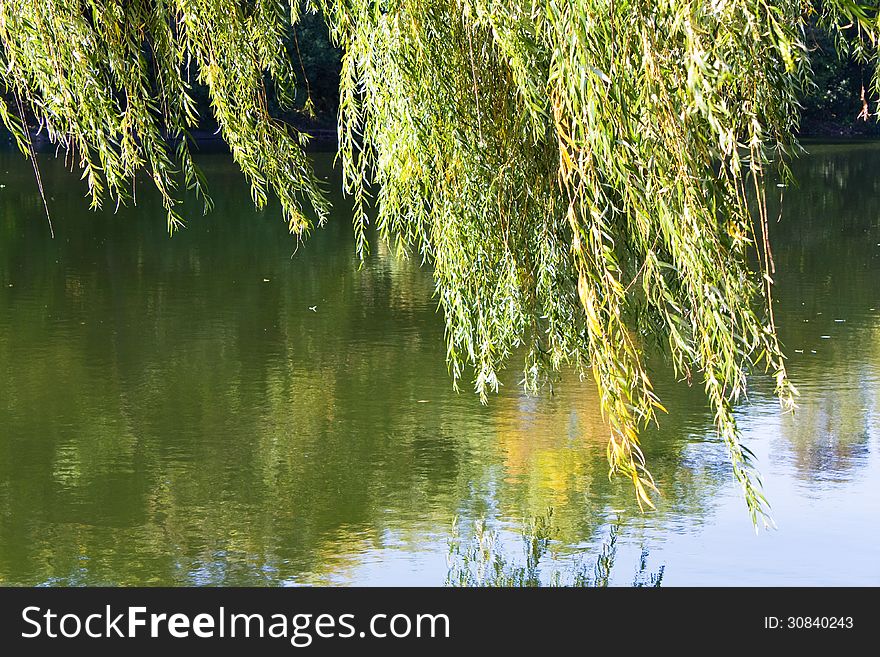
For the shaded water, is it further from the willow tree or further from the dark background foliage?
the dark background foliage

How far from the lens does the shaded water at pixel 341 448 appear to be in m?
5.07

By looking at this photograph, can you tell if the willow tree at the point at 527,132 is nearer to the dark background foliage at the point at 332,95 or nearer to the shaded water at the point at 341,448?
the shaded water at the point at 341,448

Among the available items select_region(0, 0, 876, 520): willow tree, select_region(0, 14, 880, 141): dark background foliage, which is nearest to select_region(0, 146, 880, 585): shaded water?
select_region(0, 0, 876, 520): willow tree

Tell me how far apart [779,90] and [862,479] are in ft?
10.9

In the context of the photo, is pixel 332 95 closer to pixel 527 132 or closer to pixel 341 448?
pixel 341 448

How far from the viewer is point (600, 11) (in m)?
2.50

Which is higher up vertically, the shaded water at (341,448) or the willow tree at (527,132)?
the willow tree at (527,132)

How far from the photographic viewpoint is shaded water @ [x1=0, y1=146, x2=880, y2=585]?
507cm

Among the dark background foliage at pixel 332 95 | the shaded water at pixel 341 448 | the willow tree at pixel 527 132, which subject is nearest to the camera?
the willow tree at pixel 527 132

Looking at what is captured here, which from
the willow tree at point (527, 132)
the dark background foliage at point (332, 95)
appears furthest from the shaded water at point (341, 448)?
the dark background foliage at point (332, 95)

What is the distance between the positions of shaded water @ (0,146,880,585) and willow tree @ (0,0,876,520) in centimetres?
141

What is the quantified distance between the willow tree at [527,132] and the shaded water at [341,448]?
1410 mm
